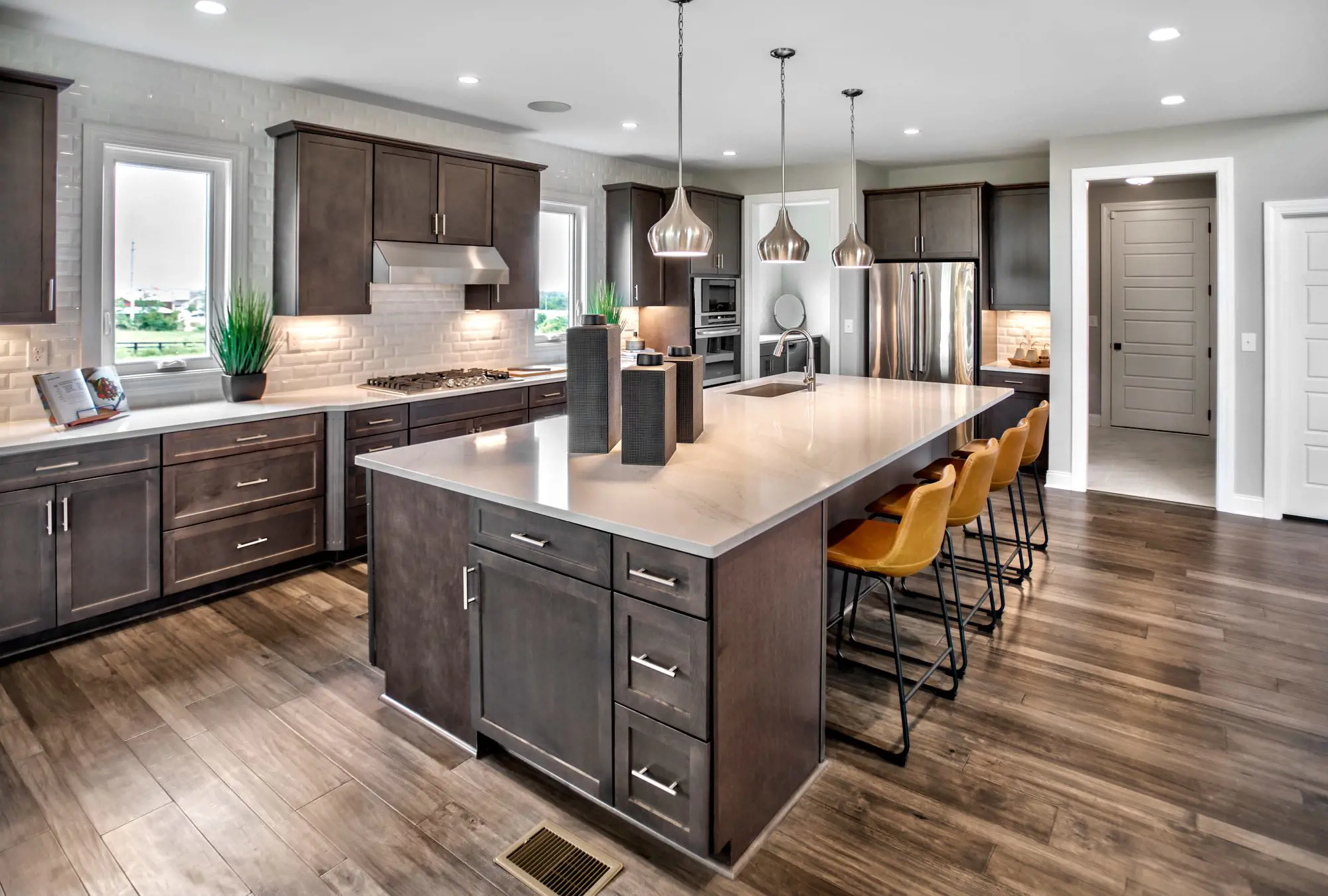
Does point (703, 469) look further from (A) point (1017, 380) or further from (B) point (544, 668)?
(A) point (1017, 380)

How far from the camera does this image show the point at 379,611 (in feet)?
9.19

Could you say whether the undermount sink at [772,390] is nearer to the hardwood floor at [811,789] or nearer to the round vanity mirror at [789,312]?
the hardwood floor at [811,789]

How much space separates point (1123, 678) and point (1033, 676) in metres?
0.33

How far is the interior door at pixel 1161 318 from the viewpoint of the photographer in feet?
26.3

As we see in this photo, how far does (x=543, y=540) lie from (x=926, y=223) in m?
5.78

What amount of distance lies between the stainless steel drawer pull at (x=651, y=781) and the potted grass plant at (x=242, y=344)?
323 centimetres

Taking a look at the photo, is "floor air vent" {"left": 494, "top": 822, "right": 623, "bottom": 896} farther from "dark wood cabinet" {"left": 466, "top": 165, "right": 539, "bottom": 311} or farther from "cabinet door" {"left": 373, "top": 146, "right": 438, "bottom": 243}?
"dark wood cabinet" {"left": 466, "top": 165, "right": 539, "bottom": 311}

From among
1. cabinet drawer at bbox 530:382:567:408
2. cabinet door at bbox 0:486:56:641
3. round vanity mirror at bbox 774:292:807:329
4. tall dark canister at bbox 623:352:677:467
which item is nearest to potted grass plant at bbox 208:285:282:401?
cabinet door at bbox 0:486:56:641

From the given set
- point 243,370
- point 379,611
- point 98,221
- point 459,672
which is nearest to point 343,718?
point 379,611

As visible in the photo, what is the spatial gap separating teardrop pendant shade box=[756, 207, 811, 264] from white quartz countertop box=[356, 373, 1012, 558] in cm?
82

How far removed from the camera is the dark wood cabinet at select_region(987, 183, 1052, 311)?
6.56 m

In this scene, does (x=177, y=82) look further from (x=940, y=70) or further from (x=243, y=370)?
(x=940, y=70)

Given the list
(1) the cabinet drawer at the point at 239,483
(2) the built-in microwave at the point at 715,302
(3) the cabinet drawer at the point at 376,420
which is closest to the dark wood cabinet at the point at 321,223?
(3) the cabinet drawer at the point at 376,420

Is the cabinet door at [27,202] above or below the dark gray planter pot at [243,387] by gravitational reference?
above
